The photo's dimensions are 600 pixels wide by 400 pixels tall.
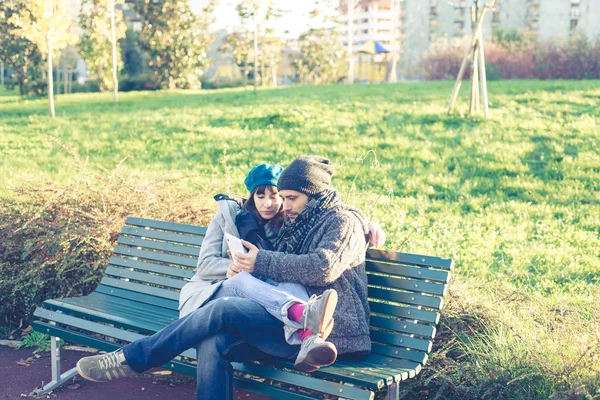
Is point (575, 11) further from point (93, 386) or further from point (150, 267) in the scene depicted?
point (93, 386)

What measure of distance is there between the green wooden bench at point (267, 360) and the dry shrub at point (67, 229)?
509mm

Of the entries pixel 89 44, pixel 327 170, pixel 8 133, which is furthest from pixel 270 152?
pixel 89 44

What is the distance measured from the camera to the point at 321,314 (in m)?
3.50

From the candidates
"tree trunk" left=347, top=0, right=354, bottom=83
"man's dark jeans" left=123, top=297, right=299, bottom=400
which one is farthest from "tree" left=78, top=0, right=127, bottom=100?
"man's dark jeans" left=123, top=297, right=299, bottom=400

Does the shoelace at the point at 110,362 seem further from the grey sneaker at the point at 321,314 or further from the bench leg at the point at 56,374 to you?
the grey sneaker at the point at 321,314

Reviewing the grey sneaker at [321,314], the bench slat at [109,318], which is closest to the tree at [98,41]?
the bench slat at [109,318]

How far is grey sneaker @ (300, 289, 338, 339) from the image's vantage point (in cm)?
348

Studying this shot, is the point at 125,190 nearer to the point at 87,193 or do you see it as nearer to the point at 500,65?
the point at 87,193

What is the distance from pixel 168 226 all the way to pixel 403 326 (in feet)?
6.45

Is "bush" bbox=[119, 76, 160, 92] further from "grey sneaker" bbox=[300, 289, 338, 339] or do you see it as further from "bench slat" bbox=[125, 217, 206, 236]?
"grey sneaker" bbox=[300, 289, 338, 339]

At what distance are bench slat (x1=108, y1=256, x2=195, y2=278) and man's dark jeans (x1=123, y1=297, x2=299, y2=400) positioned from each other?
115 centimetres

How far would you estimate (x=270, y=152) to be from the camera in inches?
441

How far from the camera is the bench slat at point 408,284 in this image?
12.7 ft

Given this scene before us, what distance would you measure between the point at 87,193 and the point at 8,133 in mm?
9038
